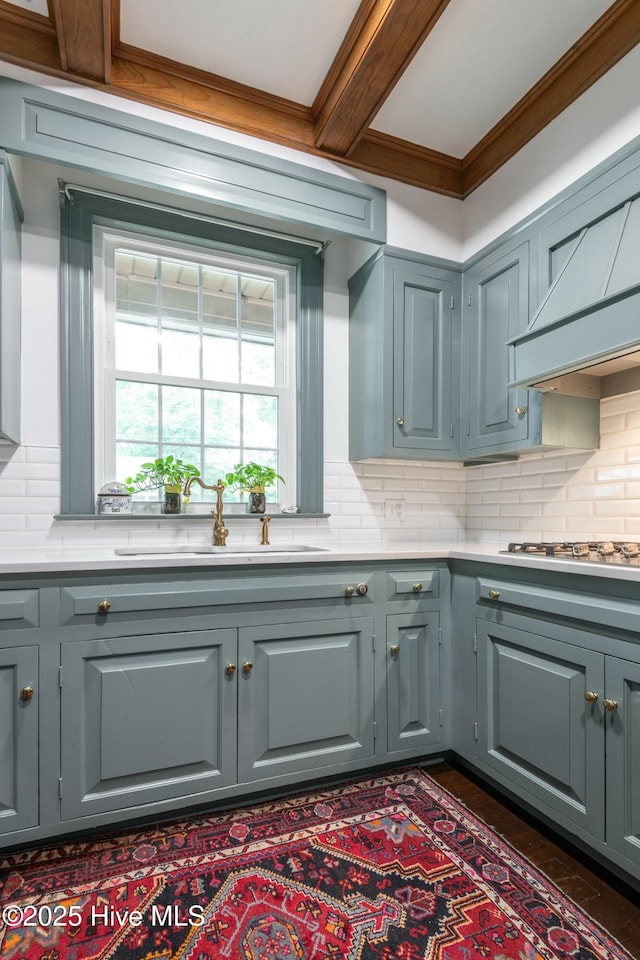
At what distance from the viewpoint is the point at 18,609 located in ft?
5.23

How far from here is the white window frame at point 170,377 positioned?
7.66 ft

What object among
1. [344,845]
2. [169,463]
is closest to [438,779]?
[344,845]

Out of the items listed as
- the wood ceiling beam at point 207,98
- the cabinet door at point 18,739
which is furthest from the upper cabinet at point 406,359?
the cabinet door at point 18,739

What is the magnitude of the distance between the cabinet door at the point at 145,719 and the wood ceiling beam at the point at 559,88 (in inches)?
97.5

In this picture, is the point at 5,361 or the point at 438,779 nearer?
the point at 5,361

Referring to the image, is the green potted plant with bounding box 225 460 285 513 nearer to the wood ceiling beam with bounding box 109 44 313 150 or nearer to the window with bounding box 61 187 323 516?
the window with bounding box 61 187 323 516

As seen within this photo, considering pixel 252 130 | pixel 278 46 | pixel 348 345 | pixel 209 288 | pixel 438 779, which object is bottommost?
pixel 438 779

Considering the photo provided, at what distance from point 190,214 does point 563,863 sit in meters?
2.91

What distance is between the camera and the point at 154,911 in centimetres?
141

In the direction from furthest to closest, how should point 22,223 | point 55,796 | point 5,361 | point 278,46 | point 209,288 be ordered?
point 209,288 → point 22,223 → point 278,46 → point 5,361 → point 55,796

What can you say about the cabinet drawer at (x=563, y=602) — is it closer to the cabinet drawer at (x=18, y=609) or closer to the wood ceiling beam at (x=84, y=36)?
the cabinet drawer at (x=18, y=609)

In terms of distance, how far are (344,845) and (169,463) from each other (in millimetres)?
1651

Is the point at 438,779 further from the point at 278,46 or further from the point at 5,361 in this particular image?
the point at 278,46

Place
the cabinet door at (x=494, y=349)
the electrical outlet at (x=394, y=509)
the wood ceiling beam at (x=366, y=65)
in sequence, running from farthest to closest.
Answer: the electrical outlet at (x=394, y=509) < the cabinet door at (x=494, y=349) < the wood ceiling beam at (x=366, y=65)
